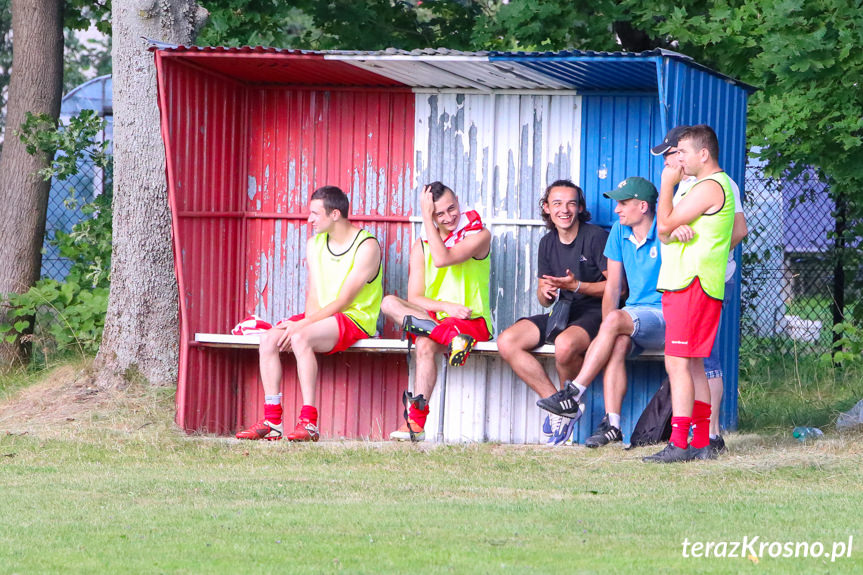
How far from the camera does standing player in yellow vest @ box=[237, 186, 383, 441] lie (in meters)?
7.42

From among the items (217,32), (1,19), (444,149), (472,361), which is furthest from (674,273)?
(1,19)

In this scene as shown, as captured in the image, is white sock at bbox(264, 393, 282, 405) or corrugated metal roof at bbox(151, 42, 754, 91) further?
white sock at bbox(264, 393, 282, 405)

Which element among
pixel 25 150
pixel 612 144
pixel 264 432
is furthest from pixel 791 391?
pixel 25 150

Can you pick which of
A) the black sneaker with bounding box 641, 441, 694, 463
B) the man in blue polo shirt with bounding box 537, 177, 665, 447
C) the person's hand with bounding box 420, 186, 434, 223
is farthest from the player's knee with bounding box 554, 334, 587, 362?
the person's hand with bounding box 420, 186, 434, 223

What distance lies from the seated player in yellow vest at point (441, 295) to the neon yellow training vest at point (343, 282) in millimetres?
110

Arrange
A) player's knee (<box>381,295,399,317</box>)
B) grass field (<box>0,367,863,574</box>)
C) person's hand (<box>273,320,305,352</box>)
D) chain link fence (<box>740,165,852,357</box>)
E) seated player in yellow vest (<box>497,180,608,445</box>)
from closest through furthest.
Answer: grass field (<box>0,367,863,574</box>)
seated player in yellow vest (<box>497,180,608,445</box>)
person's hand (<box>273,320,305,352</box>)
player's knee (<box>381,295,399,317</box>)
chain link fence (<box>740,165,852,357</box>)

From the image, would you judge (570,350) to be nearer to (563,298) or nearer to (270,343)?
(563,298)

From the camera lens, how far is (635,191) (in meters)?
7.26

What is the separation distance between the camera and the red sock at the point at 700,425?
6445 millimetres

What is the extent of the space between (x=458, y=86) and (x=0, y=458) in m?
3.71

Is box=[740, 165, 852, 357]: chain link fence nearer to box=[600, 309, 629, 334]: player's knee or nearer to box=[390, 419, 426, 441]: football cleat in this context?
box=[600, 309, 629, 334]: player's knee

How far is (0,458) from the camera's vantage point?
6.63 meters

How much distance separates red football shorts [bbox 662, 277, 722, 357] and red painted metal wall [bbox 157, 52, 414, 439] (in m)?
2.35

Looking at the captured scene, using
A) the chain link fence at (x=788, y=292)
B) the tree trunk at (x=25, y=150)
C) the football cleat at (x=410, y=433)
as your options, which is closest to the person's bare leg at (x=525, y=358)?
the football cleat at (x=410, y=433)
